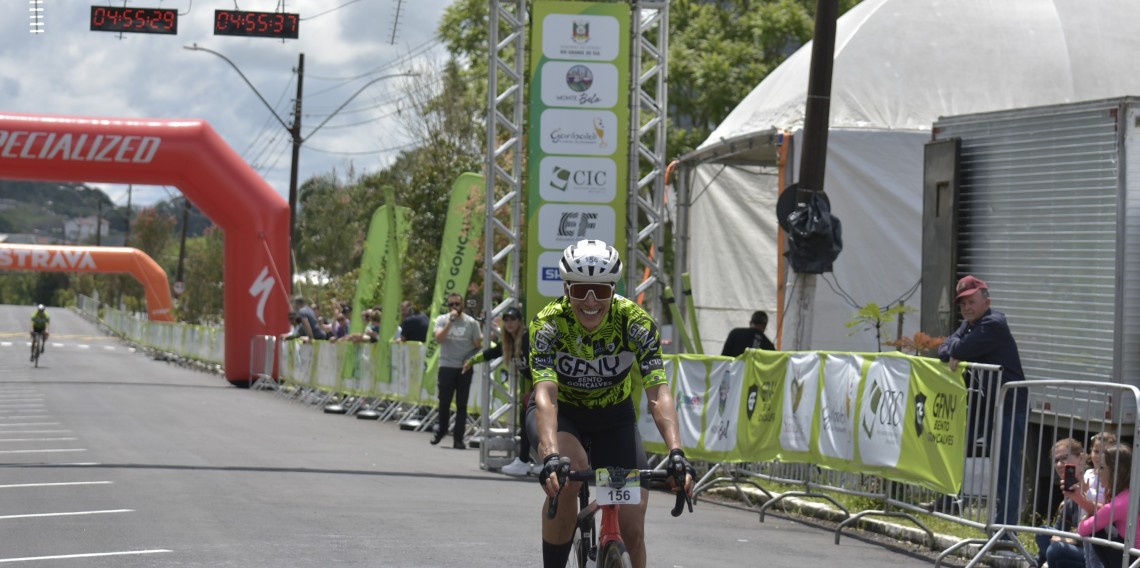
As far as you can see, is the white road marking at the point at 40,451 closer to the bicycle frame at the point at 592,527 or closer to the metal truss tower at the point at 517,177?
the metal truss tower at the point at 517,177

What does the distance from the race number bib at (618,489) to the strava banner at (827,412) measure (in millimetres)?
4423

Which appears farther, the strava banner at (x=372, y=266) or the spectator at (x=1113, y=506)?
the strava banner at (x=372, y=266)

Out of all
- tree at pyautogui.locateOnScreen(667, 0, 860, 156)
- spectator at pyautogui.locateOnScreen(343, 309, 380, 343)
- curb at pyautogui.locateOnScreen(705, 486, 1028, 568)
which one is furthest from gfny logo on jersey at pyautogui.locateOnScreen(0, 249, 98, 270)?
curb at pyautogui.locateOnScreen(705, 486, 1028, 568)

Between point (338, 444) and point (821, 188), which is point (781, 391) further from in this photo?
point (338, 444)

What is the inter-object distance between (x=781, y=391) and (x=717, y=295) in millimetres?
10159

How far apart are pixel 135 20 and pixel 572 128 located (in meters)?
6.54

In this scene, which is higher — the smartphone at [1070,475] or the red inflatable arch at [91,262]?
the red inflatable arch at [91,262]

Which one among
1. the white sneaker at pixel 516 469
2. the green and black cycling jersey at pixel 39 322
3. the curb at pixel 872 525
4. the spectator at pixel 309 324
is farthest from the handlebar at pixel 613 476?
the green and black cycling jersey at pixel 39 322

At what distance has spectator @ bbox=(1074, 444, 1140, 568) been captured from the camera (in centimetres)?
827

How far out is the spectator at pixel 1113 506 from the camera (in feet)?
27.1

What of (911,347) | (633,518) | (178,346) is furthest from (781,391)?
(178,346)

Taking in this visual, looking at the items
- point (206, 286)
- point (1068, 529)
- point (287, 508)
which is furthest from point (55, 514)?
point (206, 286)

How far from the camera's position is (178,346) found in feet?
174

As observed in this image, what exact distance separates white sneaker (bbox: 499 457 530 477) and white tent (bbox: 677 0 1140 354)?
4625 millimetres
